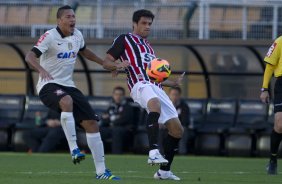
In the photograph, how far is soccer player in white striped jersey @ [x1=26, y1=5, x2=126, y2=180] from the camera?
37.8ft

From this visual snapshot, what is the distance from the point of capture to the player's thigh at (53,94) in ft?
38.0

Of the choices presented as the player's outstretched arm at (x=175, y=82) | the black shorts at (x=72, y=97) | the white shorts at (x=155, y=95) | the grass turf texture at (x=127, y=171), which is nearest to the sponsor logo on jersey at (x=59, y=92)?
the black shorts at (x=72, y=97)

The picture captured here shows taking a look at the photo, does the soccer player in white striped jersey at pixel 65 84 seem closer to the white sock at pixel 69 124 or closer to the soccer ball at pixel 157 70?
the white sock at pixel 69 124

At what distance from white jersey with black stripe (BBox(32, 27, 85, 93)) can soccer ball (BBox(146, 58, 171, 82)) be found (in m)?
1.12

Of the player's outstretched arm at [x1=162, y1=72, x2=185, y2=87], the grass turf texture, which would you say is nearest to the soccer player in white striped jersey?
the grass turf texture

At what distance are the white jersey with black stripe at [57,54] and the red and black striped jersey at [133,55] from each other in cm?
63

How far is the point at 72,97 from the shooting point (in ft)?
38.5

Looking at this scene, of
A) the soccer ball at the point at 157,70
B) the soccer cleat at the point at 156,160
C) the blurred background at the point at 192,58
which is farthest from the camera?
the blurred background at the point at 192,58

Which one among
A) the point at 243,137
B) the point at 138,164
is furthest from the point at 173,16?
the point at 138,164

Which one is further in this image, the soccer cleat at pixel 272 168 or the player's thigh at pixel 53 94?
the soccer cleat at pixel 272 168

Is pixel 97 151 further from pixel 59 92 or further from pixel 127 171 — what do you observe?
pixel 127 171

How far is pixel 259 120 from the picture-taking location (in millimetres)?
19734

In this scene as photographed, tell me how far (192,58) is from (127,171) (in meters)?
7.56

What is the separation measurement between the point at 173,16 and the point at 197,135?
296 centimetres
